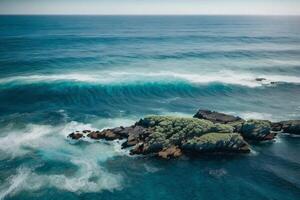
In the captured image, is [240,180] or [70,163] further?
[70,163]

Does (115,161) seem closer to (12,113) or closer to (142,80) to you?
(12,113)

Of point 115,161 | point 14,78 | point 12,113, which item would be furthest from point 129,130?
point 14,78

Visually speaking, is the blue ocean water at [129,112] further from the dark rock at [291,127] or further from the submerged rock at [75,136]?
the dark rock at [291,127]

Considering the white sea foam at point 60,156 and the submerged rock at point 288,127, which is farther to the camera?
the submerged rock at point 288,127

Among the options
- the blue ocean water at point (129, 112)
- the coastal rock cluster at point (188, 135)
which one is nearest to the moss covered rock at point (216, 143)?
the coastal rock cluster at point (188, 135)

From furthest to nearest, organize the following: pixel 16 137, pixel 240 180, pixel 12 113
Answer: pixel 12 113 < pixel 16 137 < pixel 240 180

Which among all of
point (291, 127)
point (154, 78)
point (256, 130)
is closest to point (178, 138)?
point (256, 130)

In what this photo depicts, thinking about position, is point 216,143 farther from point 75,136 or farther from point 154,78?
point 154,78

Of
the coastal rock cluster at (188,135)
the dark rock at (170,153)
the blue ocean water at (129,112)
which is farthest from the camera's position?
the coastal rock cluster at (188,135)
